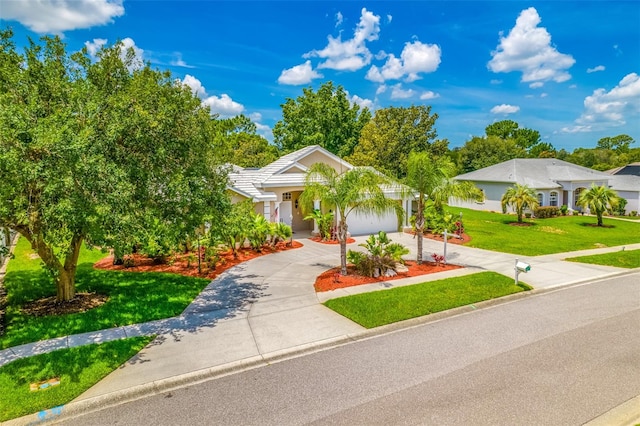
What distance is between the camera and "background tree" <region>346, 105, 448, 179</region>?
3450 centimetres

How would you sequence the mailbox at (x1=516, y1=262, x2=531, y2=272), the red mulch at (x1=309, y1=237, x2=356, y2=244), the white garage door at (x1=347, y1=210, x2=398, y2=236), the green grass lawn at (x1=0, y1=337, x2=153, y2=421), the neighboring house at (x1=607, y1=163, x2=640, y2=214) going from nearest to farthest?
the green grass lawn at (x1=0, y1=337, x2=153, y2=421)
the mailbox at (x1=516, y1=262, x2=531, y2=272)
the red mulch at (x1=309, y1=237, x2=356, y2=244)
the white garage door at (x1=347, y1=210, x2=398, y2=236)
the neighboring house at (x1=607, y1=163, x2=640, y2=214)

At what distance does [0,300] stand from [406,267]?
12497 mm

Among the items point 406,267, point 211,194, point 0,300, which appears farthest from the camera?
point 406,267

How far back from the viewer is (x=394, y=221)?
2316 centimetres

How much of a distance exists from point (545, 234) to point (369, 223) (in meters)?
10.7

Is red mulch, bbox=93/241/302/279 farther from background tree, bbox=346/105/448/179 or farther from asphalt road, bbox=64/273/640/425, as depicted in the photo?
background tree, bbox=346/105/448/179

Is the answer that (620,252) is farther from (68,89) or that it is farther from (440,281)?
(68,89)

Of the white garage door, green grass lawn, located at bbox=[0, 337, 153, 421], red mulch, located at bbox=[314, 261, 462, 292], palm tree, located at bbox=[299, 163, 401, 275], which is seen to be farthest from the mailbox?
green grass lawn, located at bbox=[0, 337, 153, 421]

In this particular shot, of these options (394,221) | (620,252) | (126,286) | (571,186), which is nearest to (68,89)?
(126,286)

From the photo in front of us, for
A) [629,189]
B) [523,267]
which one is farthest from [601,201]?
[523,267]

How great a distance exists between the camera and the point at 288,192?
21.4 meters

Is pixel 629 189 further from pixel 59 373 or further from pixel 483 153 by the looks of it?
pixel 59 373

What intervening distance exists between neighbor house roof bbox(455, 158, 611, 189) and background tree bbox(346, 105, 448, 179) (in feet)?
18.1

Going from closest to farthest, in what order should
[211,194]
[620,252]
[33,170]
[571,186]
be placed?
[33,170] < [211,194] < [620,252] < [571,186]
